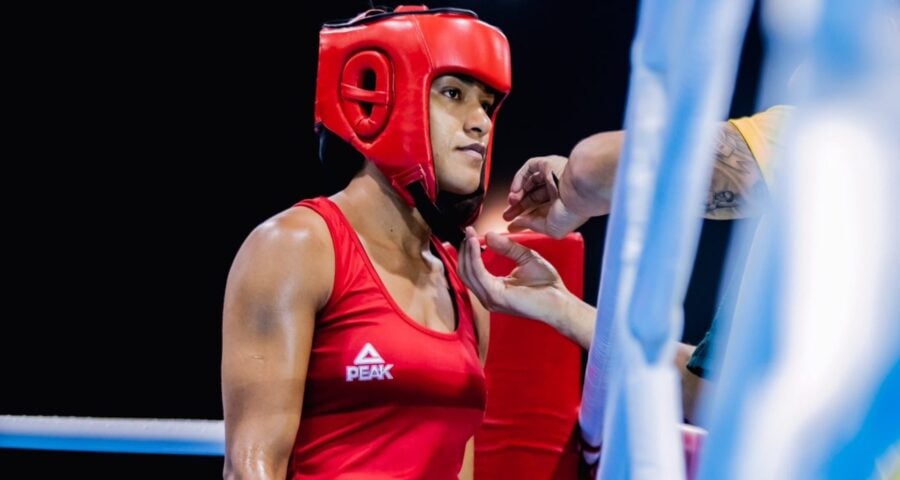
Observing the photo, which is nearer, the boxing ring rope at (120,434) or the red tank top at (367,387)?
the red tank top at (367,387)

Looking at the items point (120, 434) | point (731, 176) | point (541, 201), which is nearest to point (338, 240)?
point (541, 201)

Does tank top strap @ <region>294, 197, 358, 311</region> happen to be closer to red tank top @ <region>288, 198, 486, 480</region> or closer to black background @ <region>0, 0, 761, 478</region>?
red tank top @ <region>288, 198, 486, 480</region>

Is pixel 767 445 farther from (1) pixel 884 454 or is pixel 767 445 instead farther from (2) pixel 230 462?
(2) pixel 230 462

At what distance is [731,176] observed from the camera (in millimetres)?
1242

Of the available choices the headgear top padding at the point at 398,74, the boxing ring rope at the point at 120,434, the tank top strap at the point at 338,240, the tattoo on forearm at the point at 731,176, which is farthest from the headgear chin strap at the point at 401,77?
the boxing ring rope at the point at 120,434

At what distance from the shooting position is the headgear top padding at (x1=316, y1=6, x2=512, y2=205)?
1.38m

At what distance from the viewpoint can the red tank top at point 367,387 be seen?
50.9 inches

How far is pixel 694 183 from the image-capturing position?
1.44 ft

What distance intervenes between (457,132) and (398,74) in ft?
0.43

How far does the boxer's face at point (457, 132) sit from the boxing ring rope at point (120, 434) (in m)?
0.80

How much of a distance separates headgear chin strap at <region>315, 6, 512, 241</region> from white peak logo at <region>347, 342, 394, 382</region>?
0.89 ft

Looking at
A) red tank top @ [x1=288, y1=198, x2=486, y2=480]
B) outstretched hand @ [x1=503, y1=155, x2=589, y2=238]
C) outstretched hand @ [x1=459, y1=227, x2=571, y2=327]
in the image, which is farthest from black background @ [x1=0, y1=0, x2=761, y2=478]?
red tank top @ [x1=288, y1=198, x2=486, y2=480]

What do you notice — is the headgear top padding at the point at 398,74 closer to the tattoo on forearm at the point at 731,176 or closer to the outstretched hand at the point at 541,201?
the outstretched hand at the point at 541,201

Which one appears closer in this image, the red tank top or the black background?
the red tank top
